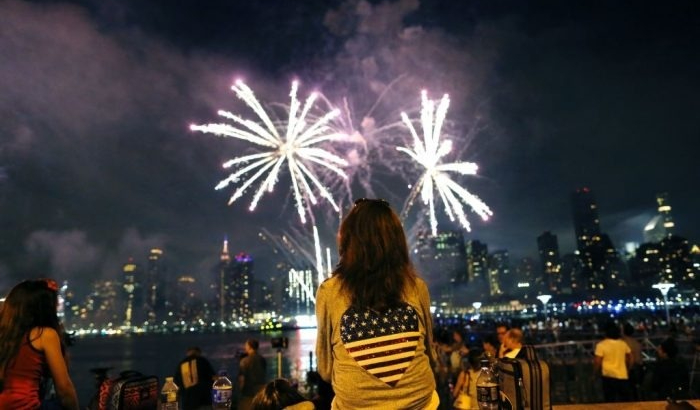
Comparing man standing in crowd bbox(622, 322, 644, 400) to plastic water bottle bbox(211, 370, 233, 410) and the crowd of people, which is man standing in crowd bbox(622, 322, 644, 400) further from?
plastic water bottle bbox(211, 370, 233, 410)

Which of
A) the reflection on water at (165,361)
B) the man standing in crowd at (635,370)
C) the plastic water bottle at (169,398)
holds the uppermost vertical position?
the plastic water bottle at (169,398)

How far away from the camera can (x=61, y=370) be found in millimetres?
3678

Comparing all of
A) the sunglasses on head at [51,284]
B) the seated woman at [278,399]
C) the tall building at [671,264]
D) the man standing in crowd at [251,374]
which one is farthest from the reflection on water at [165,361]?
the tall building at [671,264]

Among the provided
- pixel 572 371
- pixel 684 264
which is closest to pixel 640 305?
pixel 684 264

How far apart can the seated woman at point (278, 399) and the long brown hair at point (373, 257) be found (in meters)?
1.07

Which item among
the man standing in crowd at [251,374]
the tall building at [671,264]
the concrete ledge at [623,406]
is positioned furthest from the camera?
the tall building at [671,264]

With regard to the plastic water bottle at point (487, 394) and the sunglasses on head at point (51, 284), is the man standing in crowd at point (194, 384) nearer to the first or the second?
the sunglasses on head at point (51, 284)

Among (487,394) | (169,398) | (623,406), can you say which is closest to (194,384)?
(169,398)

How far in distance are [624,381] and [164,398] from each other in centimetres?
780

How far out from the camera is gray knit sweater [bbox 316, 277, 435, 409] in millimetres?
2658

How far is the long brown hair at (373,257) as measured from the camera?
2.75m

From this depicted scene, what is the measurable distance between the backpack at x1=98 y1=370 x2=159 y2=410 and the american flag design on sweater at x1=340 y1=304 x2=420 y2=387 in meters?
1.92

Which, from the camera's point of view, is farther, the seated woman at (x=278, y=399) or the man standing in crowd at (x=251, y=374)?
the man standing in crowd at (x=251, y=374)

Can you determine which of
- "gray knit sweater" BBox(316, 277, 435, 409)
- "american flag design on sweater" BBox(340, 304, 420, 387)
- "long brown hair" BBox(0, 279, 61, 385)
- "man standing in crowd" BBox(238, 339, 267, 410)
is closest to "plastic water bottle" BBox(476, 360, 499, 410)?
"gray knit sweater" BBox(316, 277, 435, 409)
